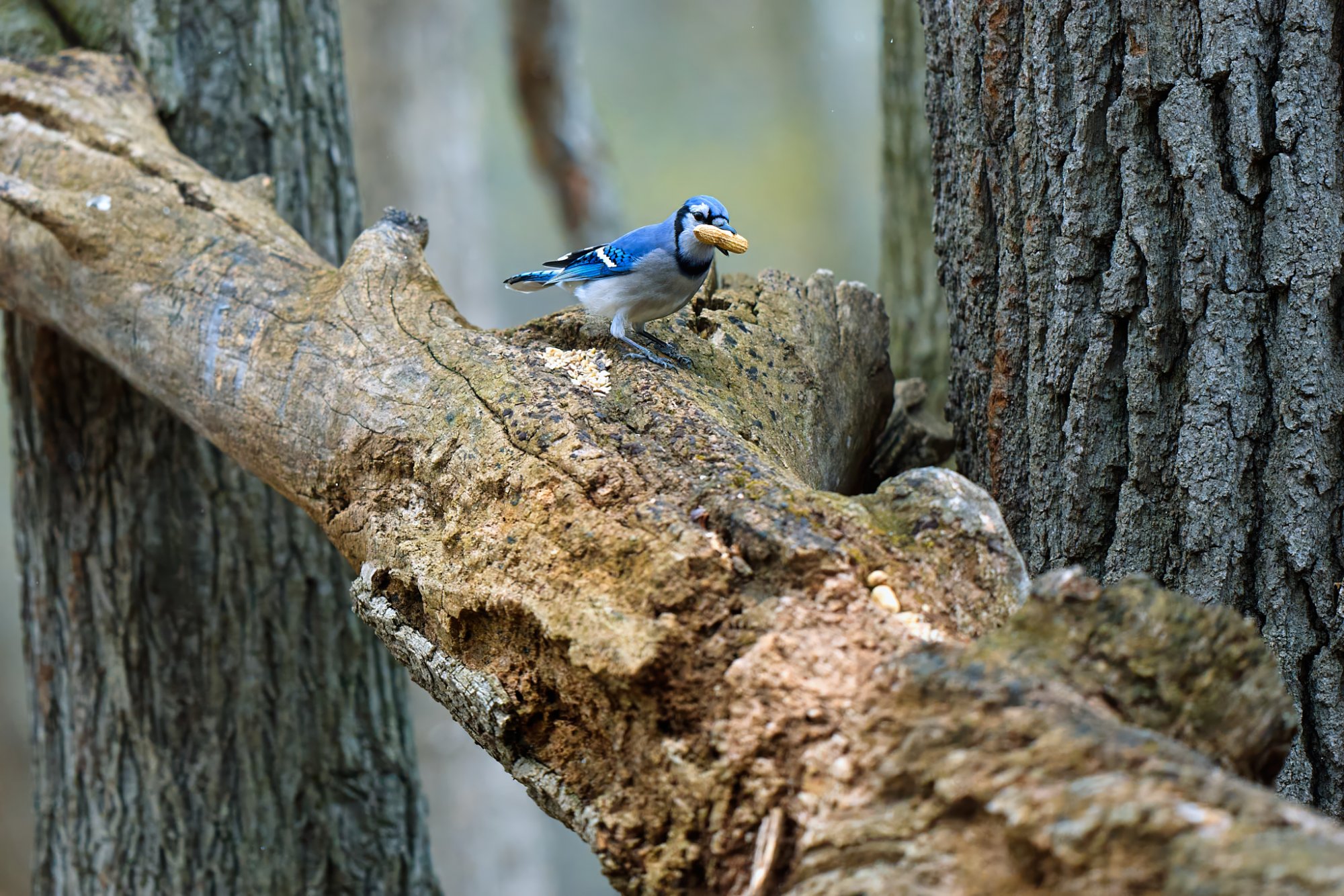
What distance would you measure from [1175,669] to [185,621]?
276 cm

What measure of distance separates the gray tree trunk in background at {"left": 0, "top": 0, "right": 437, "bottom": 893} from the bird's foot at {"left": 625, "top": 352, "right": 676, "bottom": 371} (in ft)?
5.36

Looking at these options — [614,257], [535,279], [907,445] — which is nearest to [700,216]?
[614,257]

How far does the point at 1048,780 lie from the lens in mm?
1012

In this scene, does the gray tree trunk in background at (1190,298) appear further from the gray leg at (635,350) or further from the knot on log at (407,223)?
the knot on log at (407,223)

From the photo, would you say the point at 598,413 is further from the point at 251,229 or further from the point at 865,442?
the point at 251,229

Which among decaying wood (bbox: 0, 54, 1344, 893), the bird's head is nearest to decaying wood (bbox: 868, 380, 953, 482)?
decaying wood (bbox: 0, 54, 1344, 893)

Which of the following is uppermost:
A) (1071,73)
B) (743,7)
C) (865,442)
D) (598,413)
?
(743,7)

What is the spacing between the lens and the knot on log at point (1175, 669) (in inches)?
44.5

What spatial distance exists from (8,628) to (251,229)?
699cm

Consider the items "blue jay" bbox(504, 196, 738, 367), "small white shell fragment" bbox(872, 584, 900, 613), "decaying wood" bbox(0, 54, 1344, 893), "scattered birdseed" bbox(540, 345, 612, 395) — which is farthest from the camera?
"blue jay" bbox(504, 196, 738, 367)

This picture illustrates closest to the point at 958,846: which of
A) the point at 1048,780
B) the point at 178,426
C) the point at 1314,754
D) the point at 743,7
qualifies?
the point at 1048,780

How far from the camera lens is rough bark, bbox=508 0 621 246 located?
5262 mm

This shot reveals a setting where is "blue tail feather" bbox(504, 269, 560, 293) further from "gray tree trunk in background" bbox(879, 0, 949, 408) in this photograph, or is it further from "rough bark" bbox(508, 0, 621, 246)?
"rough bark" bbox(508, 0, 621, 246)

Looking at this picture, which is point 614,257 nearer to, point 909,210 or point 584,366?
point 584,366
